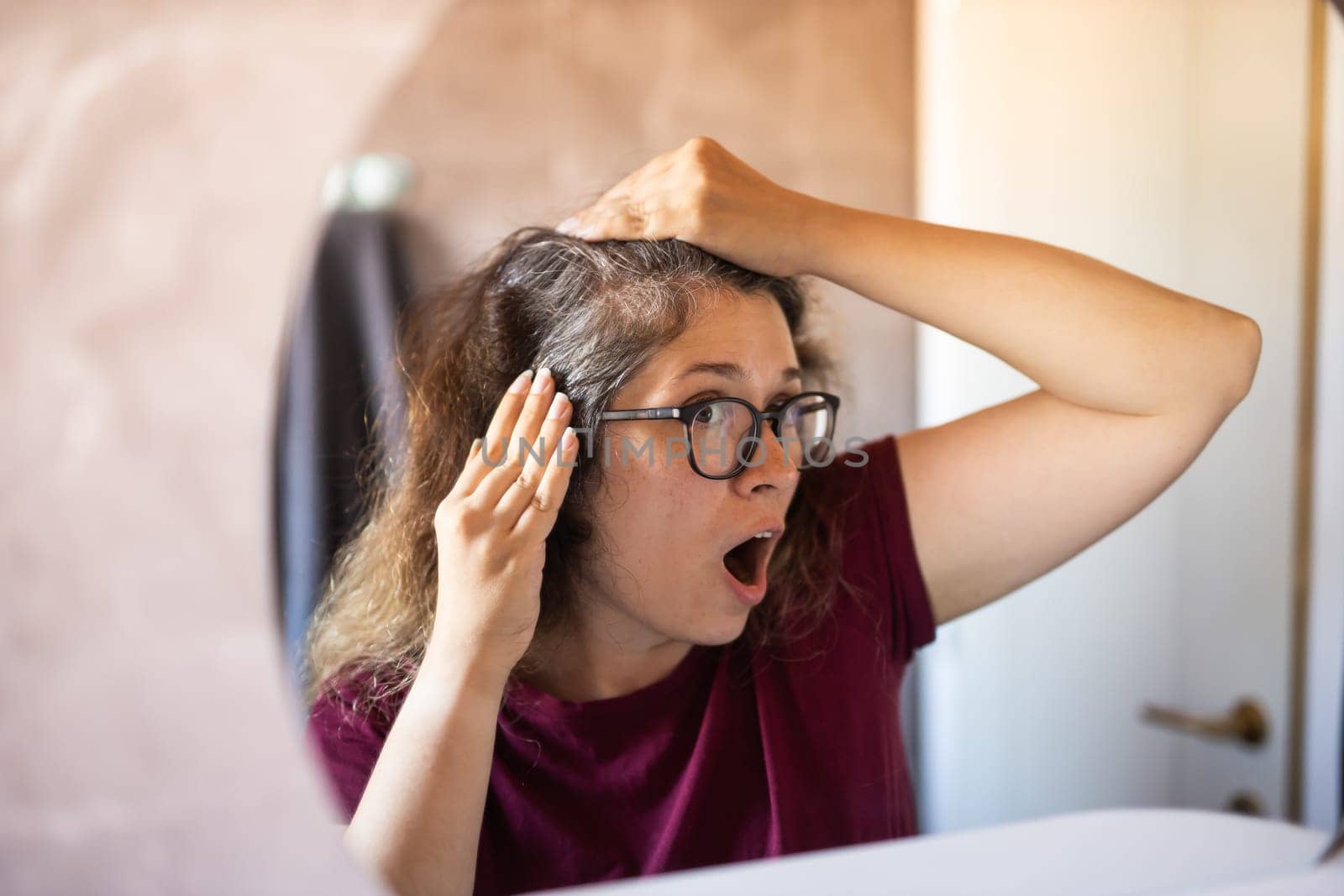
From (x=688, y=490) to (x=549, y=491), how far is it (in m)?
0.07

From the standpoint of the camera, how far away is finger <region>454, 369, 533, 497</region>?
17.1 inches

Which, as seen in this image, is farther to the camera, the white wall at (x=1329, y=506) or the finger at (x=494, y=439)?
the white wall at (x=1329, y=506)

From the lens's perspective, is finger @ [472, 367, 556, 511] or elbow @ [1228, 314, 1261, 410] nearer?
finger @ [472, 367, 556, 511]

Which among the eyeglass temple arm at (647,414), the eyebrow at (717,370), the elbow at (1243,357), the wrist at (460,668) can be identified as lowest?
the wrist at (460,668)

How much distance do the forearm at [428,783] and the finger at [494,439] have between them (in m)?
0.09

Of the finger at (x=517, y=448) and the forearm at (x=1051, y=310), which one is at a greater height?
the forearm at (x=1051, y=310)

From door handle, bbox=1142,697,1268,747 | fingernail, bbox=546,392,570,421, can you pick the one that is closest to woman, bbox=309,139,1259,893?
fingernail, bbox=546,392,570,421

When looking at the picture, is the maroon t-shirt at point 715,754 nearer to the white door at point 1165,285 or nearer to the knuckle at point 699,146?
the white door at point 1165,285

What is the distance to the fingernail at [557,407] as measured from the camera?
434 millimetres

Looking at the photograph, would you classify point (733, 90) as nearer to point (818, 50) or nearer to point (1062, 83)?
point (818, 50)

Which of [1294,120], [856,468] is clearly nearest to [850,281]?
[856,468]

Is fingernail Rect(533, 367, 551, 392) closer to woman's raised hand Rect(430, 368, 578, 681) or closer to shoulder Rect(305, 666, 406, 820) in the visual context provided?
woman's raised hand Rect(430, 368, 578, 681)

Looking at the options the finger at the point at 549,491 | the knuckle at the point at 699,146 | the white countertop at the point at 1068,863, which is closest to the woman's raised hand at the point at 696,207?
the knuckle at the point at 699,146

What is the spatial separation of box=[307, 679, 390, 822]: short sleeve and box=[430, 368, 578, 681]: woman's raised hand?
49 millimetres
